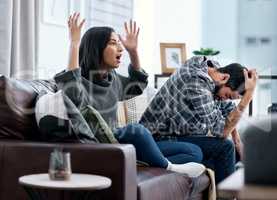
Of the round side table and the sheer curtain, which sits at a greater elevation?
the sheer curtain

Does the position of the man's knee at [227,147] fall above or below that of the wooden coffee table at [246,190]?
below

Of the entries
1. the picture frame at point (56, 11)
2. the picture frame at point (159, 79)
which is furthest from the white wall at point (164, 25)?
the picture frame at point (56, 11)

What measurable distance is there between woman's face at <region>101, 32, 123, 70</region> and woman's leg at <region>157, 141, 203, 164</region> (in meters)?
0.55

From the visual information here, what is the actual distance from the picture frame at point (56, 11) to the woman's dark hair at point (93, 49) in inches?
40.1

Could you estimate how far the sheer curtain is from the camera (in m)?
3.33

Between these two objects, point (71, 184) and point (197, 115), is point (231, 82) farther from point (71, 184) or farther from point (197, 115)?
point (71, 184)

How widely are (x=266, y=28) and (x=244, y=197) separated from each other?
4.59m

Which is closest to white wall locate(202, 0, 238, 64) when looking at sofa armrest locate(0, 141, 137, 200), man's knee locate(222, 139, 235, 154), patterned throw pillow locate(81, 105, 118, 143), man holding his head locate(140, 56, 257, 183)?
man holding his head locate(140, 56, 257, 183)

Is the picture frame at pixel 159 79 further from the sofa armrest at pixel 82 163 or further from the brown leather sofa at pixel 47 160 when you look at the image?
the sofa armrest at pixel 82 163

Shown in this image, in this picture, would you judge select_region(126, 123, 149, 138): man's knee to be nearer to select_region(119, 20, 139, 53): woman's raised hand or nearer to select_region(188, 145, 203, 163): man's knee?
select_region(188, 145, 203, 163): man's knee

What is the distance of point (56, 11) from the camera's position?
4094mm

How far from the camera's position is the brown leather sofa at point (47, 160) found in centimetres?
217

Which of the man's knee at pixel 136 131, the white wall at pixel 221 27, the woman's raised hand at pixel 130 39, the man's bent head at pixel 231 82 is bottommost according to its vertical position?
the man's knee at pixel 136 131

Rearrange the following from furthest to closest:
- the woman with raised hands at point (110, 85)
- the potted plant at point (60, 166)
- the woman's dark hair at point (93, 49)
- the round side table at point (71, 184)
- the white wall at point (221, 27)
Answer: the white wall at point (221, 27) < the woman's dark hair at point (93, 49) < the woman with raised hands at point (110, 85) < the potted plant at point (60, 166) < the round side table at point (71, 184)
